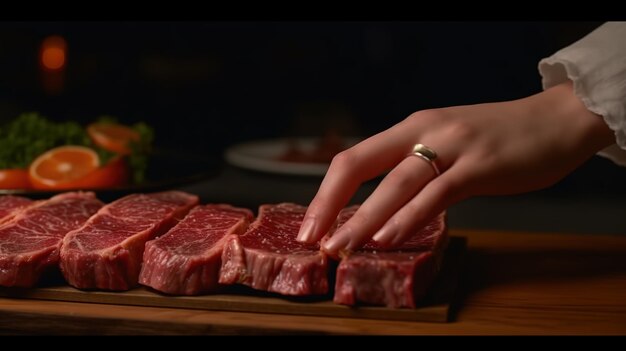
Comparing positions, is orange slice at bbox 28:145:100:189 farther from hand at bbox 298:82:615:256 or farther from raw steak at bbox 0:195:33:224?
hand at bbox 298:82:615:256

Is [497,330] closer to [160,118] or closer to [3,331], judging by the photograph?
[3,331]

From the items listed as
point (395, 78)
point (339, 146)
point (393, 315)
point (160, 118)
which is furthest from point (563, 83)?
point (160, 118)

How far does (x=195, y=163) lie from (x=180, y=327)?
183cm

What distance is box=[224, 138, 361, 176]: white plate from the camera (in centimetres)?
422

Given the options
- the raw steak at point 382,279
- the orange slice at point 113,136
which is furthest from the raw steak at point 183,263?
the orange slice at point 113,136

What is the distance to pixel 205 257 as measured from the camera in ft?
7.27

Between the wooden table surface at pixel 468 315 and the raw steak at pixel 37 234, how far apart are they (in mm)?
83

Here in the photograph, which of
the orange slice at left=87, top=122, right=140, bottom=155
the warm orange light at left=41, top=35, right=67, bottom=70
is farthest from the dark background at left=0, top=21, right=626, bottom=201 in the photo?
the orange slice at left=87, top=122, right=140, bottom=155

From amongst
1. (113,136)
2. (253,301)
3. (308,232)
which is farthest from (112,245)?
(113,136)

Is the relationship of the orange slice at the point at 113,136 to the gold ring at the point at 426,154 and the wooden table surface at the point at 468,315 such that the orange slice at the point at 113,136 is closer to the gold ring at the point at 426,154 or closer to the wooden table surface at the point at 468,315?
the wooden table surface at the point at 468,315

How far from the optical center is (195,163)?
3.86m

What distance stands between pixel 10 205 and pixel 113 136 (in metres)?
1.21

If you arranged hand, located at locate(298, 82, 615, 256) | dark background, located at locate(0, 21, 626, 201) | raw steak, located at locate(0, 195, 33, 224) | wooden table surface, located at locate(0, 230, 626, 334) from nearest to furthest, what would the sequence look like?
wooden table surface, located at locate(0, 230, 626, 334) → hand, located at locate(298, 82, 615, 256) → raw steak, located at locate(0, 195, 33, 224) → dark background, located at locate(0, 21, 626, 201)

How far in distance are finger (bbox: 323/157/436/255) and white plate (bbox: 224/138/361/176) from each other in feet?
6.36
